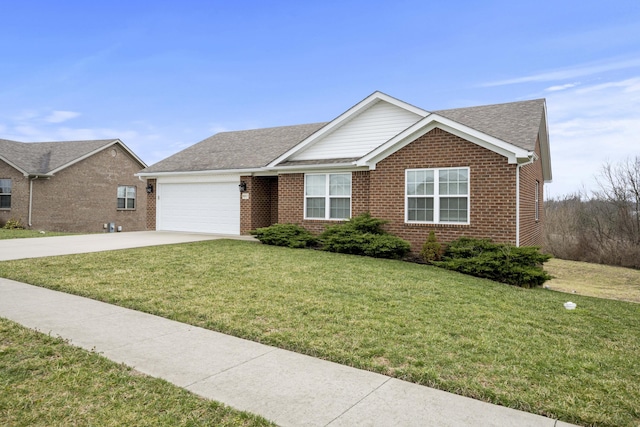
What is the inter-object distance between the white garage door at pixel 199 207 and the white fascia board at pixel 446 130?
715 centimetres

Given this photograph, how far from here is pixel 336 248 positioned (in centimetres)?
1341

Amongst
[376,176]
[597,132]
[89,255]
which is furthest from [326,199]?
[597,132]

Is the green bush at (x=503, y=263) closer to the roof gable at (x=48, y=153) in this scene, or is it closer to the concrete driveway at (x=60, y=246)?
the concrete driveway at (x=60, y=246)

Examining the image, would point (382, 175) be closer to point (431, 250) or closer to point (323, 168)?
point (323, 168)

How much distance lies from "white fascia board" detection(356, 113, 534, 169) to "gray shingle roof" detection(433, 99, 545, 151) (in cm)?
39

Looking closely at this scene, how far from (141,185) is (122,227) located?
3.41 meters

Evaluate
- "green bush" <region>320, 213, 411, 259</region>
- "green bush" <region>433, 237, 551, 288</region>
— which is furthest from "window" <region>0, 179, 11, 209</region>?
"green bush" <region>433, 237, 551, 288</region>

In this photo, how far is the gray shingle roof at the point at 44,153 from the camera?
83.6 feet

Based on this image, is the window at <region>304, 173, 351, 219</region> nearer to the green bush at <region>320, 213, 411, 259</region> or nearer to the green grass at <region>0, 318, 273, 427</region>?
the green bush at <region>320, 213, 411, 259</region>

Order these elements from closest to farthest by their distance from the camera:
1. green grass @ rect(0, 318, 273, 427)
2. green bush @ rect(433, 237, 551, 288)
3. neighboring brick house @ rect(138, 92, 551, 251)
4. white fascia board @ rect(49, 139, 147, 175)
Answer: green grass @ rect(0, 318, 273, 427)
green bush @ rect(433, 237, 551, 288)
neighboring brick house @ rect(138, 92, 551, 251)
white fascia board @ rect(49, 139, 147, 175)

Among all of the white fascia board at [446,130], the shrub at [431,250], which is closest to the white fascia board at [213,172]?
the white fascia board at [446,130]

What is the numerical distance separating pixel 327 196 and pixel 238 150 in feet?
21.5

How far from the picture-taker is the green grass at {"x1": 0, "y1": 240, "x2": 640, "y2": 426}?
12.6 feet

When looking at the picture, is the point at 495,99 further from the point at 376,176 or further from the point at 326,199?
the point at 326,199
